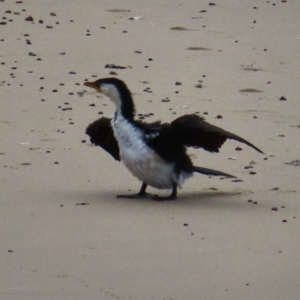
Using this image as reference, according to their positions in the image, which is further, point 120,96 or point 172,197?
point 120,96

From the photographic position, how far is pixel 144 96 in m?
9.77

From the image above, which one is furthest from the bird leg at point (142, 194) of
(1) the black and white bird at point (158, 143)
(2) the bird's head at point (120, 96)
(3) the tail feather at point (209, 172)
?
(2) the bird's head at point (120, 96)

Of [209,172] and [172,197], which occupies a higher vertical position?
[209,172]

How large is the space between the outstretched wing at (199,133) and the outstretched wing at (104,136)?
607mm

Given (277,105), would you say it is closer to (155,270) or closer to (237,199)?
(237,199)

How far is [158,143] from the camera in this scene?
712 cm

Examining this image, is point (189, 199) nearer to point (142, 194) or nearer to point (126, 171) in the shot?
point (142, 194)

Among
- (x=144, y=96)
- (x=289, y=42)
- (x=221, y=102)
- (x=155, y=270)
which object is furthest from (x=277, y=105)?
(x=155, y=270)

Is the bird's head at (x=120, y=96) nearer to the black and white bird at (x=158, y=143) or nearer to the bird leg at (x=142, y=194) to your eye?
the black and white bird at (x=158, y=143)

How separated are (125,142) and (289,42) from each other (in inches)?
203

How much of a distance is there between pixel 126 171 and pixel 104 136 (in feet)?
1.44

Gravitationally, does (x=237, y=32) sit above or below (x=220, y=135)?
below

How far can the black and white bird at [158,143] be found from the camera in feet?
23.0

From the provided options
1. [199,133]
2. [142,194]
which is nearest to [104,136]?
[142,194]
